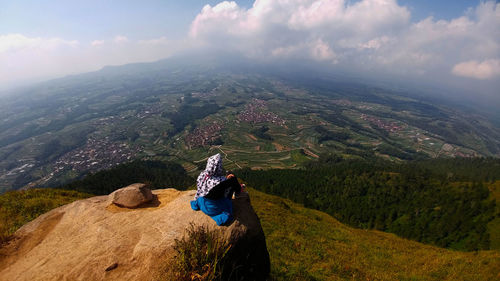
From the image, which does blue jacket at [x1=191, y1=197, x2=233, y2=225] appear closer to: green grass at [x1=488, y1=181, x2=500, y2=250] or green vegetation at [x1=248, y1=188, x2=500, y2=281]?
green vegetation at [x1=248, y1=188, x2=500, y2=281]

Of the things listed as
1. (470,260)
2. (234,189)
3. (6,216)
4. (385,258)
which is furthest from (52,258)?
(470,260)

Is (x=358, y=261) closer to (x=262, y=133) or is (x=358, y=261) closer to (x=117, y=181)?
(x=117, y=181)

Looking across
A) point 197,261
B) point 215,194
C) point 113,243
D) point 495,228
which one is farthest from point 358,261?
point 495,228

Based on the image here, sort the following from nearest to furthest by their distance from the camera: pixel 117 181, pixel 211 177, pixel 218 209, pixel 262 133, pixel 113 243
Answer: pixel 113 243 < pixel 218 209 < pixel 211 177 < pixel 117 181 < pixel 262 133

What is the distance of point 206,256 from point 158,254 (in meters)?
1.78

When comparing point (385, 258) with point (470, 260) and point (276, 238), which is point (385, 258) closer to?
point (470, 260)

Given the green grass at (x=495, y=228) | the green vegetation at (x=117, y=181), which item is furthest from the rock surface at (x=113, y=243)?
the green grass at (x=495, y=228)

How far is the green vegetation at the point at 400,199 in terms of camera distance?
59.1 meters

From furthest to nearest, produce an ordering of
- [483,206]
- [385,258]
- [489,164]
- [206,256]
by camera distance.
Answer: [489,164], [483,206], [385,258], [206,256]

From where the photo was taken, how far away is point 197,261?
219 inches

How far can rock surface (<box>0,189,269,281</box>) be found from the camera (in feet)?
20.6

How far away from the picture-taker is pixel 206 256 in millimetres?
5770

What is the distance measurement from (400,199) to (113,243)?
347ft

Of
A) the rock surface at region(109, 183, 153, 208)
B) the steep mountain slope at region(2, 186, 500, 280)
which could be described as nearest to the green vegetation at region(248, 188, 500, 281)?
the steep mountain slope at region(2, 186, 500, 280)
